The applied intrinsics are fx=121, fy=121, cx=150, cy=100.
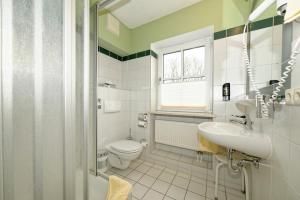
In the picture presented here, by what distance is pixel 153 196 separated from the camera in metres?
1.34

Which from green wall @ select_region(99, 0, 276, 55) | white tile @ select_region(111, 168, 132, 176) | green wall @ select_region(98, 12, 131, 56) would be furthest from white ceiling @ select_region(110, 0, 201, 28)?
white tile @ select_region(111, 168, 132, 176)

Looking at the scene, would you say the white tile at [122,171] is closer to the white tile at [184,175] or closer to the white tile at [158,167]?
the white tile at [158,167]

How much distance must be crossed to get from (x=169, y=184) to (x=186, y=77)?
158 centimetres

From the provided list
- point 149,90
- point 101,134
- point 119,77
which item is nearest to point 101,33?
point 119,77

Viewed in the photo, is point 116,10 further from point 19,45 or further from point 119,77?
point 19,45

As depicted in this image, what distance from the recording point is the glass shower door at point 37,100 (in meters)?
0.44

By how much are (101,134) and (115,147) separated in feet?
0.96

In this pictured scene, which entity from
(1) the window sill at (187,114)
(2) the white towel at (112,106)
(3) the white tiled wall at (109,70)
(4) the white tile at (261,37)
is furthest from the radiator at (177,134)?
(4) the white tile at (261,37)

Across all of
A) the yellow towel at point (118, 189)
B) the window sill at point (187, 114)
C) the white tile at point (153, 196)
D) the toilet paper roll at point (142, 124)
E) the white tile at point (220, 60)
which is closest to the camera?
the yellow towel at point (118, 189)

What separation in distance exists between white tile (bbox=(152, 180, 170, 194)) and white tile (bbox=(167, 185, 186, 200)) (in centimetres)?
5

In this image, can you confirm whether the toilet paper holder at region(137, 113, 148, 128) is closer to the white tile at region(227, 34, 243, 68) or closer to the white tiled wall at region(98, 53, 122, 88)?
the white tiled wall at region(98, 53, 122, 88)

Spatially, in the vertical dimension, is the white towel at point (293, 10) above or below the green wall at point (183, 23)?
below

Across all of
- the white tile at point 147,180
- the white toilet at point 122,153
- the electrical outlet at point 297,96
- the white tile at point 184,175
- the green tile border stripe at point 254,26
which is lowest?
the white tile at point 184,175

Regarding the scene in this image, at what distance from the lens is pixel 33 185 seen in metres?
0.50
